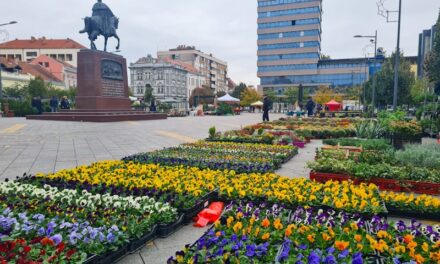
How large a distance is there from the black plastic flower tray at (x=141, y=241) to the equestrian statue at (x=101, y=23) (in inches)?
972

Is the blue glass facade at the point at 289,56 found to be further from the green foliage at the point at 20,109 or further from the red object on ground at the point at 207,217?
the red object on ground at the point at 207,217

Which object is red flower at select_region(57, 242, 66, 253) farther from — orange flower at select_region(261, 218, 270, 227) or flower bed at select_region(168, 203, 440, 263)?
orange flower at select_region(261, 218, 270, 227)

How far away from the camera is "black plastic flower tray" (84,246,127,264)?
313 centimetres

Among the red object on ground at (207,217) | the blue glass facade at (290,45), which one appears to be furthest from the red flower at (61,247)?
the blue glass facade at (290,45)

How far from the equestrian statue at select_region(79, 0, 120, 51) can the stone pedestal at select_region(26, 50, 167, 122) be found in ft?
4.33

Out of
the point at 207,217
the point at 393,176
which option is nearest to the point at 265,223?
the point at 207,217

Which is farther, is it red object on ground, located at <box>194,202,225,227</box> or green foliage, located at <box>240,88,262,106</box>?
green foliage, located at <box>240,88,262,106</box>

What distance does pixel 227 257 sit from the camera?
2.92 m

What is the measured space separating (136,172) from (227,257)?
407 cm

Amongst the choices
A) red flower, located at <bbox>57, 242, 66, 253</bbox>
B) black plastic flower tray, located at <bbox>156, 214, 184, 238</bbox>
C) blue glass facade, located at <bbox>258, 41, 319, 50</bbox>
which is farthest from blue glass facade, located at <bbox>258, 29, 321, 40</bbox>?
red flower, located at <bbox>57, 242, 66, 253</bbox>

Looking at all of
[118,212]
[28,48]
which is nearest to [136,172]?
[118,212]

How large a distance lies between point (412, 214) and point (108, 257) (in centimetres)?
415

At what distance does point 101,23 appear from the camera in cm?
2628

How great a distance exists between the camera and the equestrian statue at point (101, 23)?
25.6m
